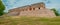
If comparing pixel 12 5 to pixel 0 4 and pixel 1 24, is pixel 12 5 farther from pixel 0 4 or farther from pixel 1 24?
pixel 1 24

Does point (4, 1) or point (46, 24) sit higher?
point (4, 1)

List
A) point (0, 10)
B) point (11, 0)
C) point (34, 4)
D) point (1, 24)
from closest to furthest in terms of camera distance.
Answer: point (1, 24) < point (34, 4) < point (0, 10) < point (11, 0)

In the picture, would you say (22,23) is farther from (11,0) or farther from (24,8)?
(11,0)

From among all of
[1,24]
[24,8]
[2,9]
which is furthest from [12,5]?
[1,24]

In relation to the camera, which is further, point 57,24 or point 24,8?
point 24,8

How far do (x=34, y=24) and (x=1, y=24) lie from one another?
175 cm

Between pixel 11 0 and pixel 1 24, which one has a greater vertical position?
pixel 11 0

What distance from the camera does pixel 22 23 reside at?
711 centimetres

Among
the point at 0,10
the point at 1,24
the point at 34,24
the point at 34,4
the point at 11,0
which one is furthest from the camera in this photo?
the point at 11,0

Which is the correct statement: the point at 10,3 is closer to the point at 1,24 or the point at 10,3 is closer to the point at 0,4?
the point at 0,4

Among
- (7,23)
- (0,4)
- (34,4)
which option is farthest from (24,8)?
(7,23)

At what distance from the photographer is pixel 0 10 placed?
18.0m

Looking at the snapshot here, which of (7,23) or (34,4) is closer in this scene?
(7,23)

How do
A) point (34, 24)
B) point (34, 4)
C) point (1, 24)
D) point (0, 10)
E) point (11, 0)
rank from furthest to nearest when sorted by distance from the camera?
1. point (11, 0)
2. point (0, 10)
3. point (34, 4)
4. point (1, 24)
5. point (34, 24)
